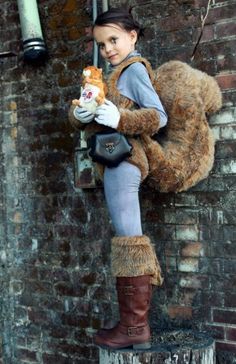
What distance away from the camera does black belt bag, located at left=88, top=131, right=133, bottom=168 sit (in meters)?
2.53

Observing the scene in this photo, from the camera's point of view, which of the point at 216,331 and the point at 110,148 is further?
the point at 216,331

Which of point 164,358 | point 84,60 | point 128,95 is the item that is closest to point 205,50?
point 128,95

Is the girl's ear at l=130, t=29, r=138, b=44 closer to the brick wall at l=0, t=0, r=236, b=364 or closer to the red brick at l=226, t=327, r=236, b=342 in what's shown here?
the brick wall at l=0, t=0, r=236, b=364

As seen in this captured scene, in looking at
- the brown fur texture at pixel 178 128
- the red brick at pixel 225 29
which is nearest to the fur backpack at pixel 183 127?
the brown fur texture at pixel 178 128

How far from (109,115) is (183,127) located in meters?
0.44

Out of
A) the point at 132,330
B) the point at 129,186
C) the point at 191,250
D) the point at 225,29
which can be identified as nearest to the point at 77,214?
the point at 191,250

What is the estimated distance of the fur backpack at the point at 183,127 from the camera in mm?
2705

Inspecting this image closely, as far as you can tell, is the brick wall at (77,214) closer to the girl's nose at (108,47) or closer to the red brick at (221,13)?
the red brick at (221,13)

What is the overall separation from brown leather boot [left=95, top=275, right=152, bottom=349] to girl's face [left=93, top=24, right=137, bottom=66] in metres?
1.02

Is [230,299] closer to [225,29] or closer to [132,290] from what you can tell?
[132,290]

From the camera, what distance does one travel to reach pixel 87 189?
3.32 meters

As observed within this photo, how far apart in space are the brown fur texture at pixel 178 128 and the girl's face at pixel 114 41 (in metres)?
0.07

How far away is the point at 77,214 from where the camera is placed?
11.0 ft

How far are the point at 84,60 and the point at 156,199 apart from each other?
35.9 inches
